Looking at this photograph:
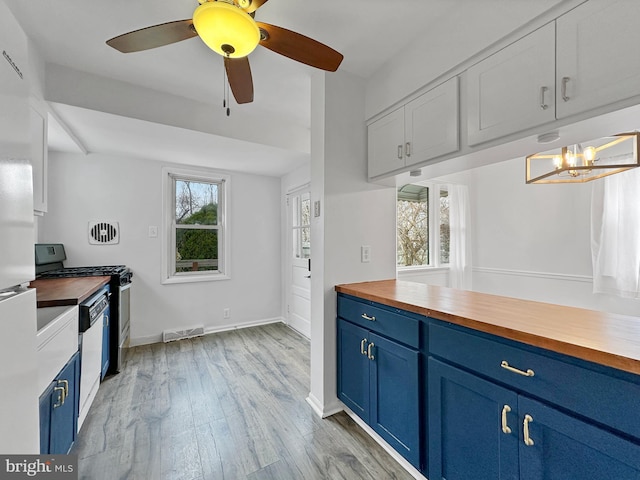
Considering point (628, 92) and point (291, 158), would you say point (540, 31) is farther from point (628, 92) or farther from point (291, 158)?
point (291, 158)

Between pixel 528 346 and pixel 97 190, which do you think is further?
pixel 97 190

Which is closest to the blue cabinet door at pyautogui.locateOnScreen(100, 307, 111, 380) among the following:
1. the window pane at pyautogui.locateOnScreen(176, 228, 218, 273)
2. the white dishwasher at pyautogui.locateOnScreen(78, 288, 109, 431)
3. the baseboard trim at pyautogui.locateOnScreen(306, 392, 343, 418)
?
the white dishwasher at pyautogui.locateOnScreen(78, 288, 109, 431)

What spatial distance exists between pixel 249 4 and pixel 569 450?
2.06 m

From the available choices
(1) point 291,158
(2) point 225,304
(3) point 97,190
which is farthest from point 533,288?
(3) point 97,190

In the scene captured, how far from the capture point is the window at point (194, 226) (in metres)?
3.61

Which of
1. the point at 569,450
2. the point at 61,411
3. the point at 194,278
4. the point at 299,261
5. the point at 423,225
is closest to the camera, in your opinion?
the point at 569,450

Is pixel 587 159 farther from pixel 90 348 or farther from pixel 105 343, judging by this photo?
pixel 105 343

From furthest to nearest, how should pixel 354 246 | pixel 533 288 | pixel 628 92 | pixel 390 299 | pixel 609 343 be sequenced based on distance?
pixel 533 288
pixel 354 246
pixel 390 299
pixel 628 92
pixel 609 343

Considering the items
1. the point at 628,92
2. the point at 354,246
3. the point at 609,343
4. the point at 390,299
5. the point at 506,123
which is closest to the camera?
the point at 609,343

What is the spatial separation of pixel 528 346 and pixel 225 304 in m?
3.63

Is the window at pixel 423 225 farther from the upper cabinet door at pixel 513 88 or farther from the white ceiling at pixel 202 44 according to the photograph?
the upper cabinet door at pixel 513 88

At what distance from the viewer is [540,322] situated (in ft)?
3.61

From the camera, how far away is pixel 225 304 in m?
3.90

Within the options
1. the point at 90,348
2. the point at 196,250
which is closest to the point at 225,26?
the point at 90,348
